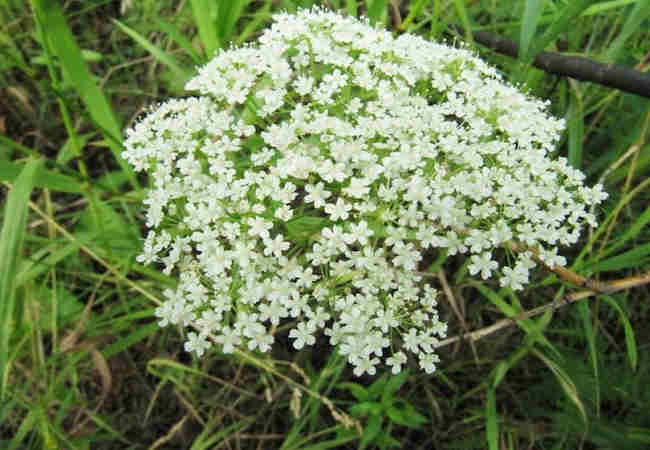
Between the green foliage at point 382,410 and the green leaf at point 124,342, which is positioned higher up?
the green leaf at point 124,342

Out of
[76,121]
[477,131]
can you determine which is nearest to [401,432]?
[477,131]

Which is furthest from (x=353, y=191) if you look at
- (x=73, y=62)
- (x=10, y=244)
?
(x=73, y=62)

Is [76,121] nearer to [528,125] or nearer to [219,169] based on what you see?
[219,169]

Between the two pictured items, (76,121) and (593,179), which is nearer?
(593,179)

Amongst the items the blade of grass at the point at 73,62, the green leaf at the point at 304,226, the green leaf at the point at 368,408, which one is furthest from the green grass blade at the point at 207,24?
the green leaf at the point at 368,408

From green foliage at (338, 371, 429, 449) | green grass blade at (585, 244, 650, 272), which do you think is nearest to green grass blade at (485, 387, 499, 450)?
green foliage at (338, 371, 429, 449)

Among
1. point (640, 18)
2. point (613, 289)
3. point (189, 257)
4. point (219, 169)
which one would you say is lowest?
point (613, 289)

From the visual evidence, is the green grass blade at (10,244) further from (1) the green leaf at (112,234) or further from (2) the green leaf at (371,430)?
(2) the green leaf at (371,430)

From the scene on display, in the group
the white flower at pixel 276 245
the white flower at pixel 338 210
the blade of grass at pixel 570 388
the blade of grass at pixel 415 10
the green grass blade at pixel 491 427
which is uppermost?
the blade of grass at pixel 415 10
